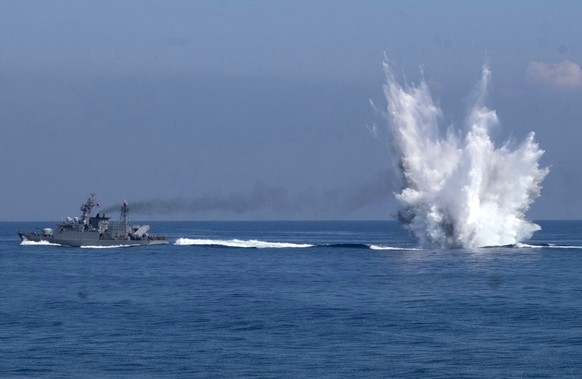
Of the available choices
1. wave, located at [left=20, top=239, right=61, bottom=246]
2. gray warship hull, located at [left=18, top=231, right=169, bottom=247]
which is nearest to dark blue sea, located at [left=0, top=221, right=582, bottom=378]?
gray warship hull, located at [left=18, top=231, right=169, bottom=247]

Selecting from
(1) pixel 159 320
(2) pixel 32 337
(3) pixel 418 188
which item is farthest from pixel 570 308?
(3) pixel 418 188

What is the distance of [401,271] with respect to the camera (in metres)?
103

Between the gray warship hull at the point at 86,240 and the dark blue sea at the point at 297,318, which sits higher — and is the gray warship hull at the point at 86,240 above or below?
above

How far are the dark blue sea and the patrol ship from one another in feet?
107

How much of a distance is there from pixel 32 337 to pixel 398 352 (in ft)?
71.0

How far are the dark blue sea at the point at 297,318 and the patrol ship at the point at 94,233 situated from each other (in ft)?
107

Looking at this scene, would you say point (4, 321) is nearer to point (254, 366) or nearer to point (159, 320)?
point (159, 320)

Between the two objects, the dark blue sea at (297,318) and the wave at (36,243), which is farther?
the wave at (36,243)

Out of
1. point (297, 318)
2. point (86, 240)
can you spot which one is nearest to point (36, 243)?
point (86, 240)

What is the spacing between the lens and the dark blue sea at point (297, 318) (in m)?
52.3

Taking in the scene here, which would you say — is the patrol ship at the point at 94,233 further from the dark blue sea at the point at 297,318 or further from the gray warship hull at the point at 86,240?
the dark blue sea at the point at 297,318

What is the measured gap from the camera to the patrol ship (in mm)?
153875

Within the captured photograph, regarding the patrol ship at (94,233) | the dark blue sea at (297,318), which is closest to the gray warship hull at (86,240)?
the patrol ship at (94,233)

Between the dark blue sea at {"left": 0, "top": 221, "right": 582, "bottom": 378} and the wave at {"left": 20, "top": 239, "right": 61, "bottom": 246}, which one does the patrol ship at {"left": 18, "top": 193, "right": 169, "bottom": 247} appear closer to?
the wave at {"left": 20, "top": 239, "right": 61, "bottom": 246}
